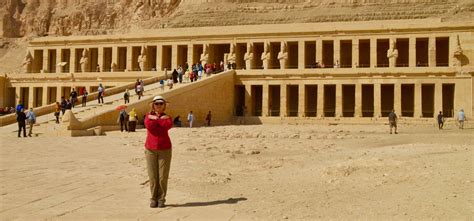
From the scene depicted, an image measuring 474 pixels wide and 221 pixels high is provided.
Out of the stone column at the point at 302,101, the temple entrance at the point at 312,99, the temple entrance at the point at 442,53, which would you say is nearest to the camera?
the stone column at the point at 302,101

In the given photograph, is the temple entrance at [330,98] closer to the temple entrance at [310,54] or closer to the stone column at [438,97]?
the temple entrance at [310,54]

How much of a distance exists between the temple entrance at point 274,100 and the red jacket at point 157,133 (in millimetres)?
28606

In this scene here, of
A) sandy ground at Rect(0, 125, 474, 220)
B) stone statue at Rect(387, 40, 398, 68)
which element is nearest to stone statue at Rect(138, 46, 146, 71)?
stone statue at Rect(387, 40, 398, 68)

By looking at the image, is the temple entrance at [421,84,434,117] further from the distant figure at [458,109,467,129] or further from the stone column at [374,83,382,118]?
the distant figure at [458,109,467,129]

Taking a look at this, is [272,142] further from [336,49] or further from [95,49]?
[95,49]

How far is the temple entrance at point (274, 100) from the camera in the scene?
36791 mm

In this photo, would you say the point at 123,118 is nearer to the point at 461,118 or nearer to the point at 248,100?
the point at 248,100

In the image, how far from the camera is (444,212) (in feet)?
22.8

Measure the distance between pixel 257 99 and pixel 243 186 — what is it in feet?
99.4

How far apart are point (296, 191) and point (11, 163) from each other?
715 cm

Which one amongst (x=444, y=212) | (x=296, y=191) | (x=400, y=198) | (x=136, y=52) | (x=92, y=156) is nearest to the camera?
(x=444, y=212)

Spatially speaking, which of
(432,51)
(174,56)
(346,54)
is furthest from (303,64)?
(174,56)

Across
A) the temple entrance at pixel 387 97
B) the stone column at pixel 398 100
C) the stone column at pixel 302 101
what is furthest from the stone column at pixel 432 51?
the stone column at pixel 302 101

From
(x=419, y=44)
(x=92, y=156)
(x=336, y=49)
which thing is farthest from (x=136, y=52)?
(x=92, y=156)
